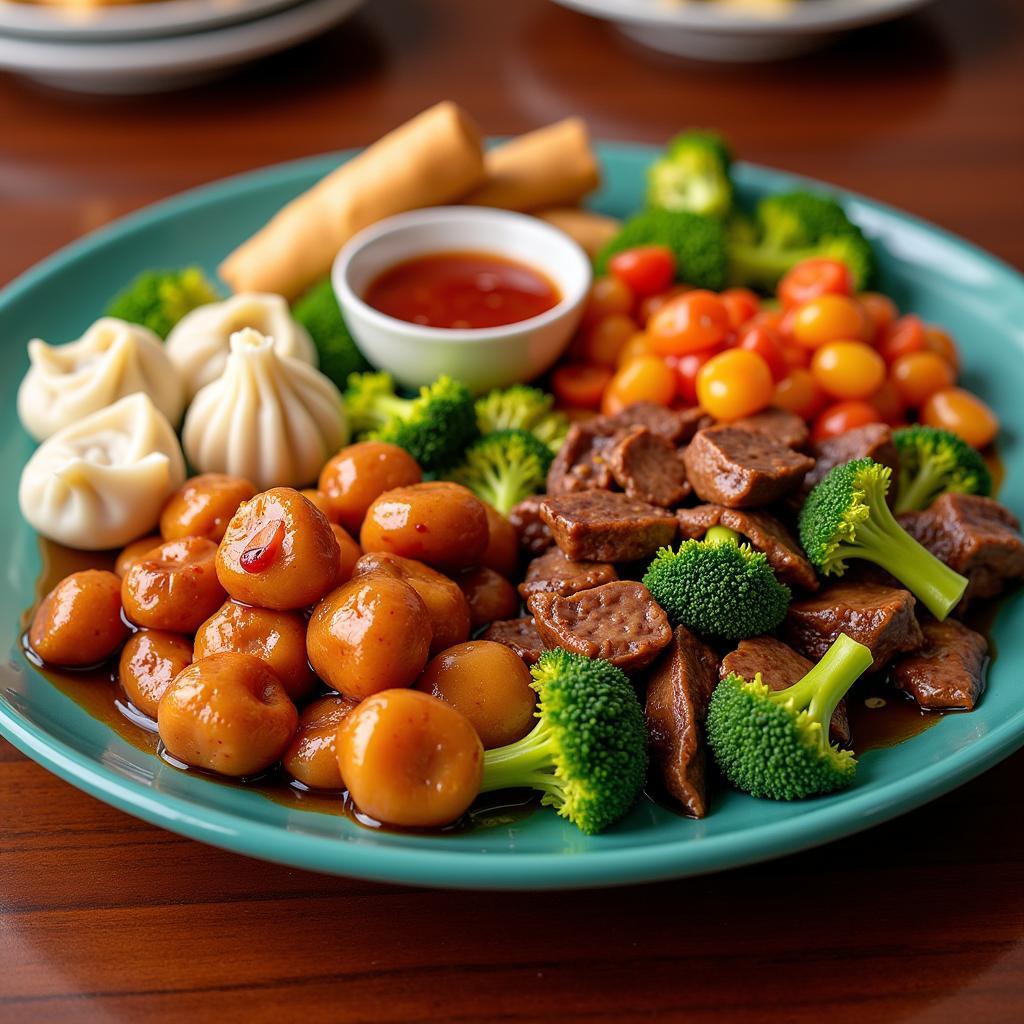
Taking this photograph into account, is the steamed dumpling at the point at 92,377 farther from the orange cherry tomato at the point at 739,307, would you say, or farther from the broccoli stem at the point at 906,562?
the broccoli stem at the point at 906,562

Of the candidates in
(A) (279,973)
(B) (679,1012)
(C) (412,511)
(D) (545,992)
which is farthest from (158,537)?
(B) (679,1012)

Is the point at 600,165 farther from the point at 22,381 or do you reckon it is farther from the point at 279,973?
the point at 279,973

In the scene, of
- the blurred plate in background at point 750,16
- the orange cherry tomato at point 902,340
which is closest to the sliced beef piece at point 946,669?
the orange cherry tomato at point 902,340

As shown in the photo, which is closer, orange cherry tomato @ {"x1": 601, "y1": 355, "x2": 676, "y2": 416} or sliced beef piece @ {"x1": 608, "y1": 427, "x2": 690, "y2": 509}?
sliced beef piece @ {"x1": 608, "y1": 427, "x2": 690, "y2": 509}

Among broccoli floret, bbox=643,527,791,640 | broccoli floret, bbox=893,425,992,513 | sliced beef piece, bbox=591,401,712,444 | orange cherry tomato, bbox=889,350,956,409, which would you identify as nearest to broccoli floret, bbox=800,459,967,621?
broccoli floret, bbox=643,527,791,640

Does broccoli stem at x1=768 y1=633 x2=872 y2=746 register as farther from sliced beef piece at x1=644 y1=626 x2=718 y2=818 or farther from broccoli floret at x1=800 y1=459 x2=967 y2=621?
broccoli floret at x1=800 y1=459 x2=967 y2=621
